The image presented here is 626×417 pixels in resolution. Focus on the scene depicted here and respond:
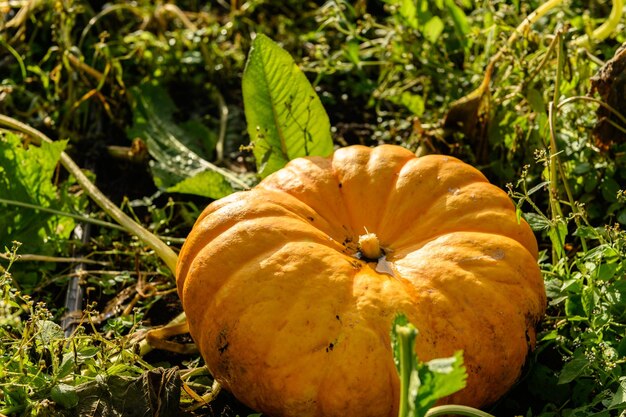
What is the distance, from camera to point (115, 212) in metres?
3.21

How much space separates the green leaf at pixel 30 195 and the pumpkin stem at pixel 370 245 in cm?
138

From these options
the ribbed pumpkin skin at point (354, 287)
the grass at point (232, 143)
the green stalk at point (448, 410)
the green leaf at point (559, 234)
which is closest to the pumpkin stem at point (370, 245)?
the ribbed pumpkin skin at point (354, 287)

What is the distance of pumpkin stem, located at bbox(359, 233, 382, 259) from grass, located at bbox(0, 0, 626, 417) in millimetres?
392

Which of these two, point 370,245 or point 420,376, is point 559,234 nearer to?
point 370,245

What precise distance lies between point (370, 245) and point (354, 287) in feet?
0.59

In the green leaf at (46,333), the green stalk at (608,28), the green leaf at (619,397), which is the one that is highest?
the green stalk at (608,28)

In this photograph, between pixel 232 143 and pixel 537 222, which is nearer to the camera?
pixel 537 222

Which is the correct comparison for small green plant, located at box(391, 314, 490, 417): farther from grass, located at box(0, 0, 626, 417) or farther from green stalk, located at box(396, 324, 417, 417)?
grass, located at box(0, 0, 626, 417)

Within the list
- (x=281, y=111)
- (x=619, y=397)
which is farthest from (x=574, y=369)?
(x=281, y=111)

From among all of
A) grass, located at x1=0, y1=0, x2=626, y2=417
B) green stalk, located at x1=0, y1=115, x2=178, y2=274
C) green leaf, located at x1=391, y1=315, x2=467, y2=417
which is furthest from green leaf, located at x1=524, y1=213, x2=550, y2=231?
green stalk, located at x1=0, y1=115, x2=178, y2=274

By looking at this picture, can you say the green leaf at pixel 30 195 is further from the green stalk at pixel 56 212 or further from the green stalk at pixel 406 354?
the green stalk at pixel 406 354

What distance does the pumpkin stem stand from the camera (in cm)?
237

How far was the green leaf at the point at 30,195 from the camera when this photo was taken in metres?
3.19

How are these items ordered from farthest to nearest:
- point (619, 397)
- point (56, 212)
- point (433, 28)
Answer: point (433, 28) < point (56, 212) < point (619, 397)
